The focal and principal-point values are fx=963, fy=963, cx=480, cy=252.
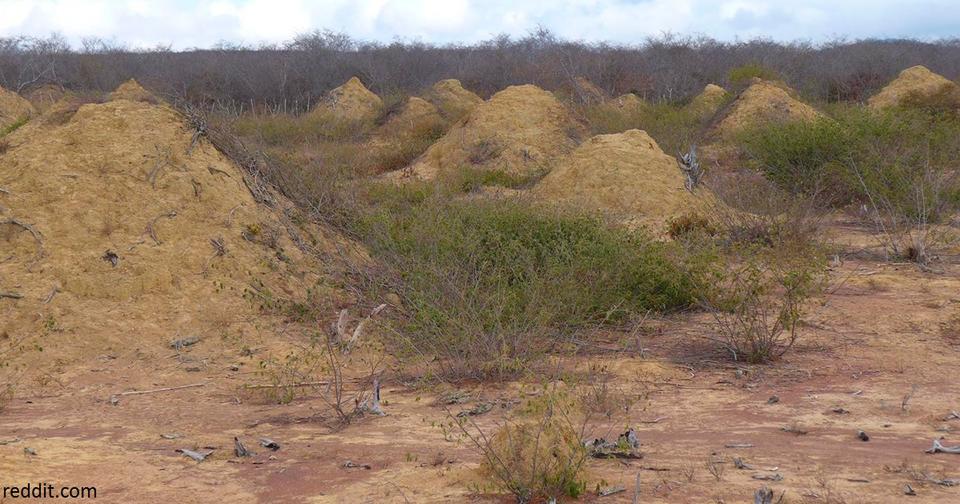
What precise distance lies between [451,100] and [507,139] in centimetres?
699

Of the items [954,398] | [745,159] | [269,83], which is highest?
[269,83]

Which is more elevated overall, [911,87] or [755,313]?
[911,87]

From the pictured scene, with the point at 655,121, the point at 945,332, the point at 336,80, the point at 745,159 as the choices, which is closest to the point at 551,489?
the point at 945,332

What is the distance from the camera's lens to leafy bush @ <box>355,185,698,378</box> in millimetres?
5617

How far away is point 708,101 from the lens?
67.4 ft

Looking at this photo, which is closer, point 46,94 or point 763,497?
point 763,497

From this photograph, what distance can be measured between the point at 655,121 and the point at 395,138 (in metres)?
4.82

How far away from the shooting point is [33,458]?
398cm

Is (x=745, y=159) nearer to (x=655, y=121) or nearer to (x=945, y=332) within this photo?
(x=655, y=121)

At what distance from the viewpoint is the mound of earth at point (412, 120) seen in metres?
18.1

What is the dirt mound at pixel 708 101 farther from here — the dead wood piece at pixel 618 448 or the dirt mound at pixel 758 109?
the dead wood piece at pixel 618 448
